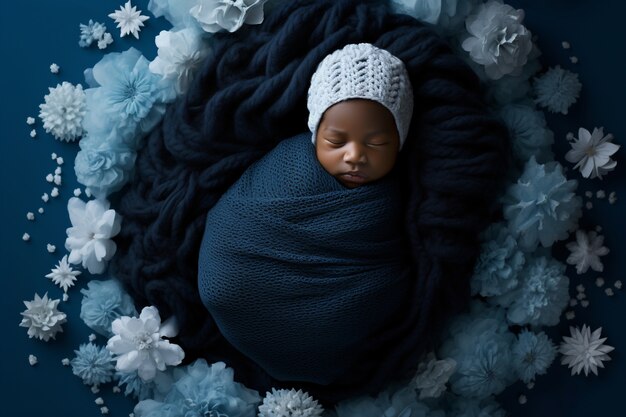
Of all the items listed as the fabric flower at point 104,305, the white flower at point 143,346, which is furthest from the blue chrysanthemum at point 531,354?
the fabric flower at point 104,305

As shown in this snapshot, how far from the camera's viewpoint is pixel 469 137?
1304 mm

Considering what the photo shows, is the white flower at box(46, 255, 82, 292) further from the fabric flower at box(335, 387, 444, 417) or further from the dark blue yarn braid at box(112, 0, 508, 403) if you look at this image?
the fabric flower at box(335, 387, 444, 417)

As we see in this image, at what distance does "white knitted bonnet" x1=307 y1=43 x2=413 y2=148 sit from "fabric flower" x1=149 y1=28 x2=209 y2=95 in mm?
251

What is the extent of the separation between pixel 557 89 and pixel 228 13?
626 mm

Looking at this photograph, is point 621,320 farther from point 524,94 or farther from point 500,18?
point 500,18

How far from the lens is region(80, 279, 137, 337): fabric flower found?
147 cm

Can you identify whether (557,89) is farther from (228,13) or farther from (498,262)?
(228,13)

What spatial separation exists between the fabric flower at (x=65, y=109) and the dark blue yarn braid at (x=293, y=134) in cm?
15

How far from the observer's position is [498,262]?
1.40m

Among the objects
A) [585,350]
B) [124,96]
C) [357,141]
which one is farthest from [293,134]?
[585,350]

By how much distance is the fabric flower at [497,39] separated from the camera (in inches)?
53.8

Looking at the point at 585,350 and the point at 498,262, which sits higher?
the point at 498,262

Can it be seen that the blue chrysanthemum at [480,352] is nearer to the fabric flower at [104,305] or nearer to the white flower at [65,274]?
the fabric flower at [104,305]

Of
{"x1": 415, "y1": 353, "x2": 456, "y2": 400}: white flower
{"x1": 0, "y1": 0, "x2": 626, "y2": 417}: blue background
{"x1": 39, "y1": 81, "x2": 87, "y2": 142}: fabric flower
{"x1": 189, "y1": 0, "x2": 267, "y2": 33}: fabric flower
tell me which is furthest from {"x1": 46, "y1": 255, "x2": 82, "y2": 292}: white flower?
{"x1": 415, "y1": 353, "x2": 456, "y2": 400}: white flower
